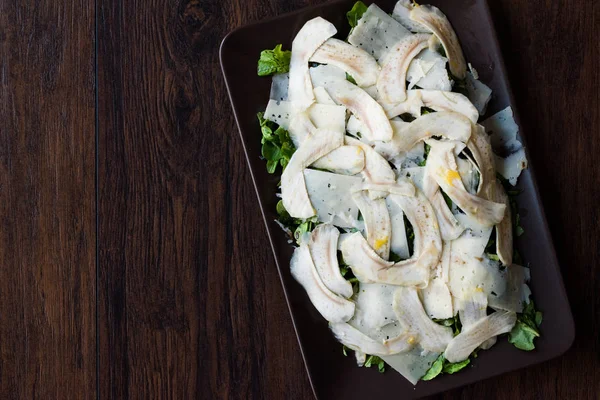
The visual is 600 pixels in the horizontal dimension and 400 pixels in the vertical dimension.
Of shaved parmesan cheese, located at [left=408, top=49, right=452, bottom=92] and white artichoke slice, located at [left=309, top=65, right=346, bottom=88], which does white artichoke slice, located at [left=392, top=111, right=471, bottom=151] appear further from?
white artichoke slice, located at [left=309, top=65, right=346, bottom=88]

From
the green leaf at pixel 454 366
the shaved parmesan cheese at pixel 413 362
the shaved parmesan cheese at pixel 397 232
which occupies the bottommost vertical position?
the green leaf at pixel 454 366

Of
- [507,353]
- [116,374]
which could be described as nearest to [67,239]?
[116,374]

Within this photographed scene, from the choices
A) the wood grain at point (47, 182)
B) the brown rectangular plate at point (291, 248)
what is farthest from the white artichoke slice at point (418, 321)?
the wood grain at point (47, 182)

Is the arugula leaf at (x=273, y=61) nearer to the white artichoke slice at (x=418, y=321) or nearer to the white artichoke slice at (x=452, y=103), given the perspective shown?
the white artichoke slice at (x=452, y=103)

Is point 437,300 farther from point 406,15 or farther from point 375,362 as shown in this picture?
point 406,15

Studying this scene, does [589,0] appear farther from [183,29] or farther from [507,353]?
[183,29]

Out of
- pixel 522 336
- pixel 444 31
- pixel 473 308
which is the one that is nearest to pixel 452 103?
pixel 444 31

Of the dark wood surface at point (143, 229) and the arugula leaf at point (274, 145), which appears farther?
the dark wood surface at point (143, 229)
